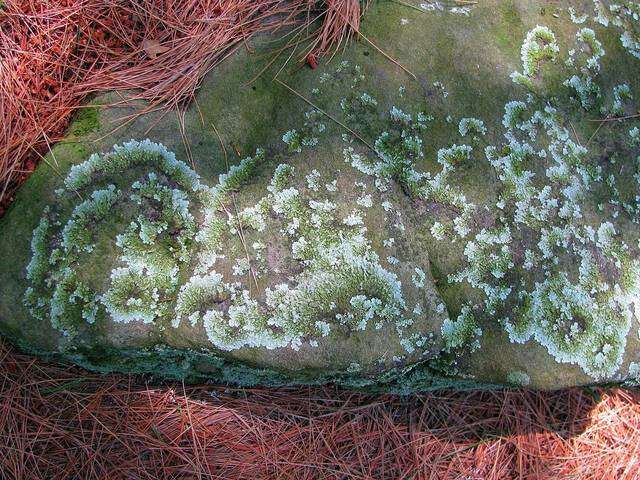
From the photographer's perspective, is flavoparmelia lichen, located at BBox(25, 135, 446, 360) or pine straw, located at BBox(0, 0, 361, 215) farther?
pine straw, located at BBox(0, 0, 361, 215)

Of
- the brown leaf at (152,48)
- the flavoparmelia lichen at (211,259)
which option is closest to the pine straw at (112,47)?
the brown leaf at (152,48)

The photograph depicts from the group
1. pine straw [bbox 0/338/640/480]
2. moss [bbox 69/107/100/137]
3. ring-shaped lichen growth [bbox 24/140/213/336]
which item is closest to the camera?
ring-shaped lichen growth [bbox 24/140/213/336]

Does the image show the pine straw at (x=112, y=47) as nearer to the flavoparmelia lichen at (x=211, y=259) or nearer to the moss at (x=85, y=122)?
the moss at (x=85, y=122)

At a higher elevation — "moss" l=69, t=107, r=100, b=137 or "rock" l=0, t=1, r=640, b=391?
"moss" l=69, t=107, r=100, b=137

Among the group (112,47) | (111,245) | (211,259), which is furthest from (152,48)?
(211,259)

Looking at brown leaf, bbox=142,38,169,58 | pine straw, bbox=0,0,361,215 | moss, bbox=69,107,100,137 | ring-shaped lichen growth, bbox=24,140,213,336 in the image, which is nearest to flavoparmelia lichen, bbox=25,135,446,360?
ring-shaped lichen growth, bbox=24,140,213,336

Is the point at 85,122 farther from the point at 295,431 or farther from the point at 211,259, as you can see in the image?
the point at 295,431

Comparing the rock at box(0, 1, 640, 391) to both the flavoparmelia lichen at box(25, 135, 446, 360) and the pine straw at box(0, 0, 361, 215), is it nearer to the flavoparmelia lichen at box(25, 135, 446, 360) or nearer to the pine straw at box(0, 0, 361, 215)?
the flavoparmelia lichen at box(25, 135, 446, 360)

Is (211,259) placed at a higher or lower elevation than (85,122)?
lower
